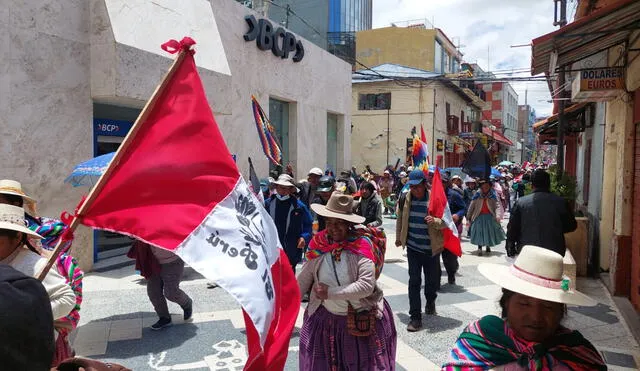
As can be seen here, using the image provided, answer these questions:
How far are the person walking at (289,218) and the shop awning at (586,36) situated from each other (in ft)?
10.7

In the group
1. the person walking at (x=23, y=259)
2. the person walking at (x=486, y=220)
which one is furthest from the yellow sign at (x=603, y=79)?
the person walking at (x=23, y=259)

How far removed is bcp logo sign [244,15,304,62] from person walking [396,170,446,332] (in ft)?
30.0

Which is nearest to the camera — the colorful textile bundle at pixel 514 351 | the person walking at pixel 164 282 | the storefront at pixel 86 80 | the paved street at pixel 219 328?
the colorful textile bundle at pixel 514 351

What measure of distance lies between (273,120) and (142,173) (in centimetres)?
1388

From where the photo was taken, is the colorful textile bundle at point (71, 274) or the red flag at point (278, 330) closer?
the red flag at point (278, 330)

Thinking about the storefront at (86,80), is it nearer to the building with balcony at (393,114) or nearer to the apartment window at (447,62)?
the building with balcony at (393,114)

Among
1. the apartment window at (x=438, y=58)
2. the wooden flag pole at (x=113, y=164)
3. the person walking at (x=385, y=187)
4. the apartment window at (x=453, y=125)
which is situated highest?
the apartment window at (x=438, y=58)

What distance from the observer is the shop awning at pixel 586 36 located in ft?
15.8

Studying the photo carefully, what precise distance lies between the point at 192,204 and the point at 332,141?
59.7 feet

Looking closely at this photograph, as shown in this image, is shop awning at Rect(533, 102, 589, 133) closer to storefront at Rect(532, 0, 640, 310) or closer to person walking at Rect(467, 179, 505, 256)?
person walking at Rect(467, 179, 505, 256)

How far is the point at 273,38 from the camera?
49.3 feet

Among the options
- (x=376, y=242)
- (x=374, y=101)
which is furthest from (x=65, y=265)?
(x=374, y=101)

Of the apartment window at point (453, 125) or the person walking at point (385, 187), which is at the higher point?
the apartment window at point (453, 125)

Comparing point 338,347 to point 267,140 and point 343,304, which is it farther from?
point 267,140
